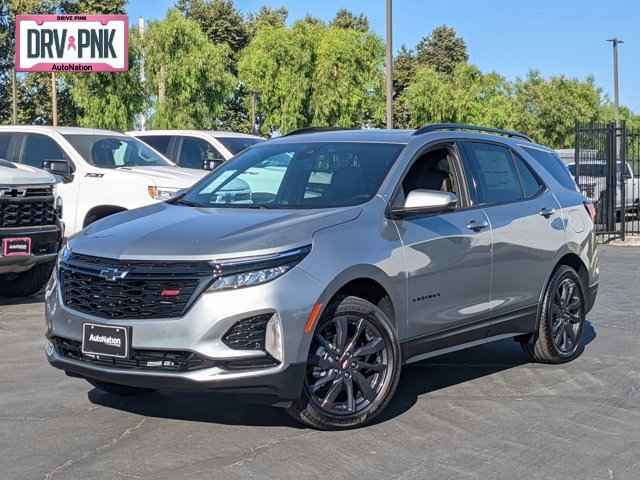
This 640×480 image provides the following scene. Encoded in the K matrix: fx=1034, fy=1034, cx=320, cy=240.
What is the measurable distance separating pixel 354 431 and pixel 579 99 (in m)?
67.9

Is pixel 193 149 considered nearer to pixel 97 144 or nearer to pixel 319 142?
pixel 97 144

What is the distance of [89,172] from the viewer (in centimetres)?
1323

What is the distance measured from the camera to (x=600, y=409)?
6297mm

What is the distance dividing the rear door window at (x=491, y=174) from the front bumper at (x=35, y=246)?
16.0 ft

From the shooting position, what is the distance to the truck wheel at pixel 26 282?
1117 centimetres

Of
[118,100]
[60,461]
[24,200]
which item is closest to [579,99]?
[118,100]

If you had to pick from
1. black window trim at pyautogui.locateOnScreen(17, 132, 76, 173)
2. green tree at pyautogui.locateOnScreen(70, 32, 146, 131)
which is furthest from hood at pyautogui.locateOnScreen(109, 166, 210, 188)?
green tree at pyautogui.locateOnScreen(70, 32, 146, 131)

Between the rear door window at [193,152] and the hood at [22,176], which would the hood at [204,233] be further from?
the rear door window at [193,152]

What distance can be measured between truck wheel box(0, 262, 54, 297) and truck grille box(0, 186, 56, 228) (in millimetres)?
943

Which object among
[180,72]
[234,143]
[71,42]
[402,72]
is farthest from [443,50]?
[234,143]

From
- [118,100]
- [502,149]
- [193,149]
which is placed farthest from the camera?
[118,100]

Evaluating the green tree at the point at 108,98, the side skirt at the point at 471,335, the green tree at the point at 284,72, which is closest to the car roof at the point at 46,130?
the side skirt at the point at 471,335

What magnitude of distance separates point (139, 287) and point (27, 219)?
17.2ft

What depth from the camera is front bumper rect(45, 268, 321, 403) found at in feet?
16.9
